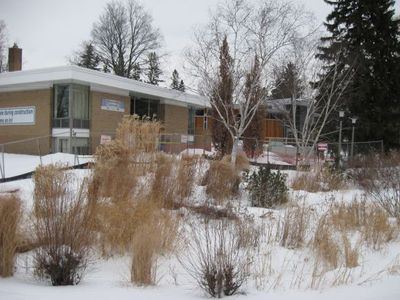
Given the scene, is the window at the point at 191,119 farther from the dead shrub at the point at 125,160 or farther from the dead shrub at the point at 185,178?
the dead shrub at the point at 185,178

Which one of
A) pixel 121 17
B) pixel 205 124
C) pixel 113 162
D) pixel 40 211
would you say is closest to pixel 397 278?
pixel 40 211

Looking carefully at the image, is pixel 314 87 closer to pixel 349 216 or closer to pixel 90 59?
pixel 349 216

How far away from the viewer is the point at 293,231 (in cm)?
812

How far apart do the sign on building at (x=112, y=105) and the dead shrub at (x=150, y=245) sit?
19911 millimetres

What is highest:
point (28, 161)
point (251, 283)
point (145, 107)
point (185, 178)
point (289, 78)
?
point (289, 78)

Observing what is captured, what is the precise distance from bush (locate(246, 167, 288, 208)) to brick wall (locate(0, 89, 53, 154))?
612 inches

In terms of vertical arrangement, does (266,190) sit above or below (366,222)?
above

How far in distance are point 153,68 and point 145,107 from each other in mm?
24402

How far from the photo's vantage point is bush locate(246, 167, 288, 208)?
1142 cm

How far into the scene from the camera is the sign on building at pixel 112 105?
26188 mm

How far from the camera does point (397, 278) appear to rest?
630 cm

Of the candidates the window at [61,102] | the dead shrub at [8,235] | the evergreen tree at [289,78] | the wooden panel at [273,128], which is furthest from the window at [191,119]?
the dead shrub at [8,235]

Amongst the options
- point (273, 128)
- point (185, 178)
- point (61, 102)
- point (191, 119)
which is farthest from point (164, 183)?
point (273, 128)

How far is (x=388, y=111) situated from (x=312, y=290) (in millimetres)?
21930
